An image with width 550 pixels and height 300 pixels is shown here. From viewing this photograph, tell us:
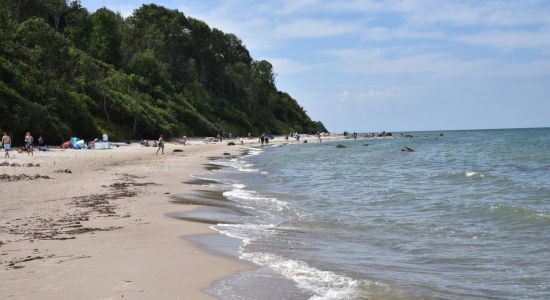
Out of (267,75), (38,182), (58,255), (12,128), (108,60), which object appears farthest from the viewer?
(267,75)

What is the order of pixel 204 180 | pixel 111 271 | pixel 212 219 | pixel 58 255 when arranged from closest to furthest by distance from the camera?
1. pixel 111 271
2. pixel 58 255
3. pixel 212 219
4. pixel 204 180

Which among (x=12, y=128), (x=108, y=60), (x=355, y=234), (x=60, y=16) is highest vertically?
(x=60, y=16)

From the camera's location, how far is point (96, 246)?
8.26 meters

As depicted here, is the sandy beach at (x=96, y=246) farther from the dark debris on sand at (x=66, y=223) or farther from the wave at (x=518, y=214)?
the wave at (x=518, y=214)

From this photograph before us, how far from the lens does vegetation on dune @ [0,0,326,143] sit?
134 ft

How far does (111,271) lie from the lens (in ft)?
22.1

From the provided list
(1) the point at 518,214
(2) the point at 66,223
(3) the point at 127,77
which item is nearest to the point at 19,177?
(2) the point at 66,223

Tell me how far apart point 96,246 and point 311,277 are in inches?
150

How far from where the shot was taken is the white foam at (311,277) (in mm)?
6703

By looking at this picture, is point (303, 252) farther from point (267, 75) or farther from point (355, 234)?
point (267, 75)

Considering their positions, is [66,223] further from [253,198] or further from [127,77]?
[127,77]

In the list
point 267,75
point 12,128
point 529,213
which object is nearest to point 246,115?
point 267,75

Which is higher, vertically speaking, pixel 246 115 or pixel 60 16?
pixel 60 16

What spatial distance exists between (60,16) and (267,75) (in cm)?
5704
